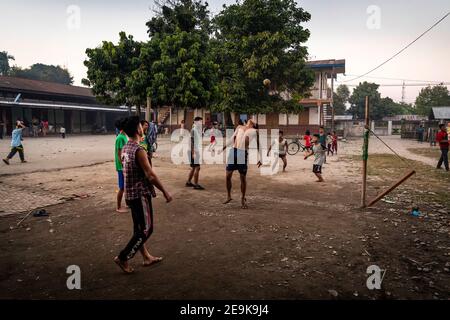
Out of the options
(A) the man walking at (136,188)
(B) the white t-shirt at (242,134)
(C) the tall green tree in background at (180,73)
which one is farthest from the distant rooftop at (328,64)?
(A) the man walking at (136,188)

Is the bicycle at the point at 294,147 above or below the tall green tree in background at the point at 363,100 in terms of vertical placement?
below

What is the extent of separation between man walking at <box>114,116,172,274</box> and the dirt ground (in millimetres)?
340

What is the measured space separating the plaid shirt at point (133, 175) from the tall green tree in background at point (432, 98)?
Result: 64.8m

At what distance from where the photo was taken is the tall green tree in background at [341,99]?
223 ft

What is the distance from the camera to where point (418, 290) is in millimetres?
3316

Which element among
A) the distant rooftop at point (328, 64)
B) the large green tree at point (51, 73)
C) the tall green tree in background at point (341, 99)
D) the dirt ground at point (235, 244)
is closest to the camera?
the dirt ground at point (235, 244)

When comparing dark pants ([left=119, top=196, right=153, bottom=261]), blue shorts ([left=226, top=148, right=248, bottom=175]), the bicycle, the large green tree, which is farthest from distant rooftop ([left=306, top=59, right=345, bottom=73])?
the large green tree

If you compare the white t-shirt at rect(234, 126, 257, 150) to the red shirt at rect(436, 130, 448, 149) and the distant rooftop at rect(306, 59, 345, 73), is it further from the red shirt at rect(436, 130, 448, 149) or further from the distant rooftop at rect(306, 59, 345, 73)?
the distant rooftop at rect(306, 59, 345, 73)

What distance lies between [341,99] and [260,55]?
55901mm

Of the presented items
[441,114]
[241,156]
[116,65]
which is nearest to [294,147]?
[116,65]

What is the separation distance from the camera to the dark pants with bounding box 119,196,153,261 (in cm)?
361

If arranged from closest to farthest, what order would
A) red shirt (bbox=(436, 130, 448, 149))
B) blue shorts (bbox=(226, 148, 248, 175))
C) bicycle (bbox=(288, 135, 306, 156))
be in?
blue shorts (bbox=(226, 148, 248, 175))
red shirt (bbox=(436, 130, 448, 149))
bicycle (bbox=(288, 135, 306, 156))

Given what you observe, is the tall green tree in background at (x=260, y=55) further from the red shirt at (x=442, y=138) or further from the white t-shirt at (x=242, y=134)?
the white t-shirt at (x=242, y=134)
